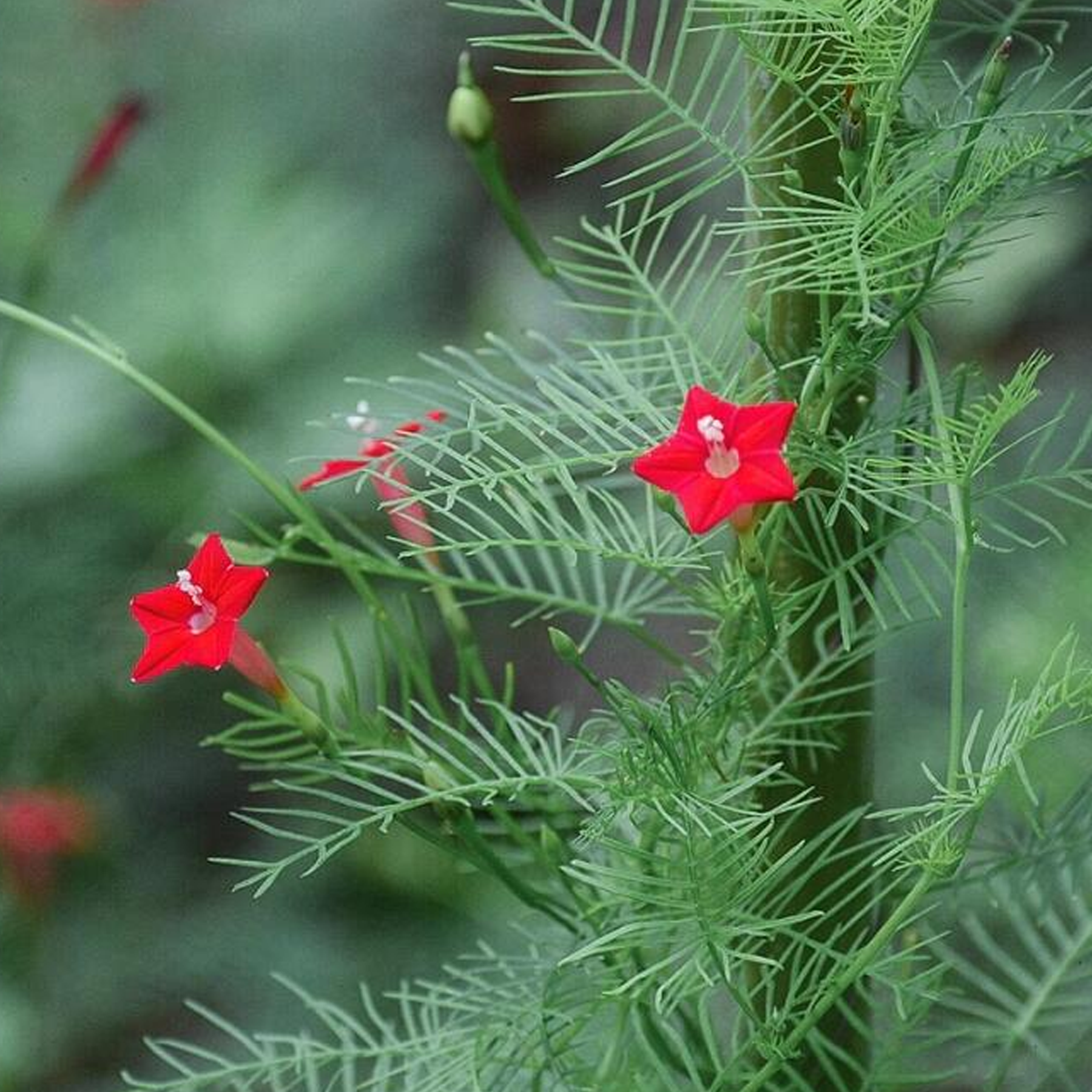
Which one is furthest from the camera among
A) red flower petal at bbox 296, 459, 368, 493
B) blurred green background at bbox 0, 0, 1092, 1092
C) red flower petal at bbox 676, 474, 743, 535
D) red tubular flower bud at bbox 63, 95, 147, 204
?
blurred green background at bbox 0, 0, 1092, 1092

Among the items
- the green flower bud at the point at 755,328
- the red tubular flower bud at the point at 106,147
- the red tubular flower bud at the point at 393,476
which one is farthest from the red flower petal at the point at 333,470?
the red tubular flower bud at the point at 106,147

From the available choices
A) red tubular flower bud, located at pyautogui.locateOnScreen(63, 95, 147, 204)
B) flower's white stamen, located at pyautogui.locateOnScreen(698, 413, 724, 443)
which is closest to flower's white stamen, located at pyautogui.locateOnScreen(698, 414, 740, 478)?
flower's white stamen, located at pyautogui.locateOnScreen(698, 413, 724, 443)

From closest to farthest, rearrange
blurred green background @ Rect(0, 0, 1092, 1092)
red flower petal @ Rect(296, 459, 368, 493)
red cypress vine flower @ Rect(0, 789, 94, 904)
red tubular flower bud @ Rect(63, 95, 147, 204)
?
red flower petal @ Rect(296, 459, 368, 493)
red tubular flower bud @ Rect(63, 95, 147, 204)
red cypress vine flower @ Rect(0, 789, 94, 904)
blurred green background @ Rect(0, 0, 1092, 1092)

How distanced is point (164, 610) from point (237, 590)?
0.8 inches

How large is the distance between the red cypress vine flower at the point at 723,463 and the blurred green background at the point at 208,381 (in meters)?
0.68

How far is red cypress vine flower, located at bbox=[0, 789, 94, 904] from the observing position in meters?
1.12

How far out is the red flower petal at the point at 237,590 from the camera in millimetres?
455

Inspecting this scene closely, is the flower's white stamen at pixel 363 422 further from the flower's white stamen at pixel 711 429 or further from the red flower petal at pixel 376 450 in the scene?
the flower's white stamen at pixel 711 429

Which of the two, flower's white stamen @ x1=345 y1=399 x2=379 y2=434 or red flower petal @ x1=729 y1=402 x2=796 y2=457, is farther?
flower's white stamen @ x1=345 y1=399 x2=379 y2=434

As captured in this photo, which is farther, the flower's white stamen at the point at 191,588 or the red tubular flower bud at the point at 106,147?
the red tubular flower bud at the point at 106,147

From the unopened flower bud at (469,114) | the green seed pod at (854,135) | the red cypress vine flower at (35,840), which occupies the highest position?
the green seed pod at (854,135)

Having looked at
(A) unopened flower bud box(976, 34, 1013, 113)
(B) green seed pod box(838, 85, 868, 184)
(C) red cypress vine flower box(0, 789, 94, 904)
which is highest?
(A) unopened flower bud box(976, 34, 1013, 113)

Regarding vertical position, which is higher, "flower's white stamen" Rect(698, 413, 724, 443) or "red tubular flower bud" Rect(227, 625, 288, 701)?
"flower's white stamen" Rect(698, 413, 724, 443)

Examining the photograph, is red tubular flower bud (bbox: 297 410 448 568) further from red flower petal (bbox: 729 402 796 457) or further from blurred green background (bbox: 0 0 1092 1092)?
blurred green background (bbox: 0 0 1092 1092)
